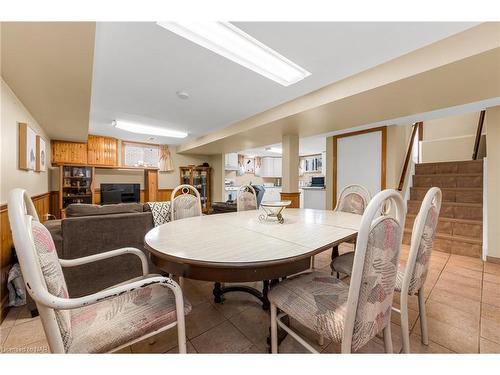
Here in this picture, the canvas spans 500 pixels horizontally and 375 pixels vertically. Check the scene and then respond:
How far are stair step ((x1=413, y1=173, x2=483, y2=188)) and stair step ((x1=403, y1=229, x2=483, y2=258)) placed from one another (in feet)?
3.99

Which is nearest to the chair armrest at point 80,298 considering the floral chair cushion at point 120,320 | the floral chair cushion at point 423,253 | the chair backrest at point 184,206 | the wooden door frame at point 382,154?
the floral chair cushion at point 120,320

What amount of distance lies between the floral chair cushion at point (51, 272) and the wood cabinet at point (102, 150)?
17.3 feet

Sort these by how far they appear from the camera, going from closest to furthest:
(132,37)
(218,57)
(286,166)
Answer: (132,37) < (218,57) < (286,166)

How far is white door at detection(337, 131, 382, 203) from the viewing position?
390 centimetres

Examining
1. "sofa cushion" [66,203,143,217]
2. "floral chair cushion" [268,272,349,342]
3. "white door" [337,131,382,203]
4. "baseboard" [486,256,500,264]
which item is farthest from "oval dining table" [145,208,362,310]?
"white door" [337,131,382,203]

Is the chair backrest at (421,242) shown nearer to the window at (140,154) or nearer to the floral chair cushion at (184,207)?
the floral chair cushion at (184,207)

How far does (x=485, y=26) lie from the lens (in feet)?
4.92

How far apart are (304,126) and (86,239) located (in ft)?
10.4

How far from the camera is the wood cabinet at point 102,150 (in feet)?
16.5

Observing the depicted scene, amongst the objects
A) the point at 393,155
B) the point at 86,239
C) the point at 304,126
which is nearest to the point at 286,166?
the point at 304,126

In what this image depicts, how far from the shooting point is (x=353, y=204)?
8.05 feet

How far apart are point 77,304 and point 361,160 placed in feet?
14.7

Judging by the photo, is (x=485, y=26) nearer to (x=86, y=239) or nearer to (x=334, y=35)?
(x=334, y=35)

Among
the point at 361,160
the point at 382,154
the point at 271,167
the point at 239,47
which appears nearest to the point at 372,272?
the point at 239,47
